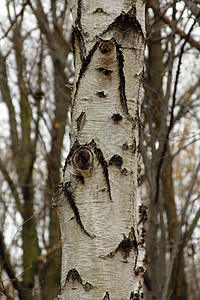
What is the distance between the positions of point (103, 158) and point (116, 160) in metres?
0.05

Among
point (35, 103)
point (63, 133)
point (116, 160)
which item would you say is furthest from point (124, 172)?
point (63, 133)

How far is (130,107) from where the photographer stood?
121 cm

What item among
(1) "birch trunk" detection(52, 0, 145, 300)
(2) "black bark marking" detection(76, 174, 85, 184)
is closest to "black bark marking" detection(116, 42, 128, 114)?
(1) "birch trunk" detection(52, 0, 145, 300)

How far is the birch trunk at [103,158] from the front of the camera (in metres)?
1.07

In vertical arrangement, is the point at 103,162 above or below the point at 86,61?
below

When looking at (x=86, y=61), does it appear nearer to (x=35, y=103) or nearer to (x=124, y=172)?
(x=124, y=172)

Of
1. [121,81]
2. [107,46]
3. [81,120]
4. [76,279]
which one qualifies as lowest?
[76,279]

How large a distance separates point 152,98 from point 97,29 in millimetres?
2381

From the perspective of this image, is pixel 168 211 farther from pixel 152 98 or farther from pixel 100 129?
pixel 100 129

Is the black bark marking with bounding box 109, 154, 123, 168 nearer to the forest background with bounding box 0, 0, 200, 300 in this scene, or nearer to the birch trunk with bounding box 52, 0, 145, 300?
the birch trunk with bounding box 52, 0, 145, 300

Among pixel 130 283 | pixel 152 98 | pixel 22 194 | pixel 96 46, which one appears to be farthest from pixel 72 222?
pixel 22 194

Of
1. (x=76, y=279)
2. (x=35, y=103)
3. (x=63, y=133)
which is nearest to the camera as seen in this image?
(x=76, y=279)

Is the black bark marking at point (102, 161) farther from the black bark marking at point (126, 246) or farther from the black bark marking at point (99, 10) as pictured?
the black bark marking at point (99, 10)

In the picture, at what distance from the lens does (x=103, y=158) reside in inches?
44.4
